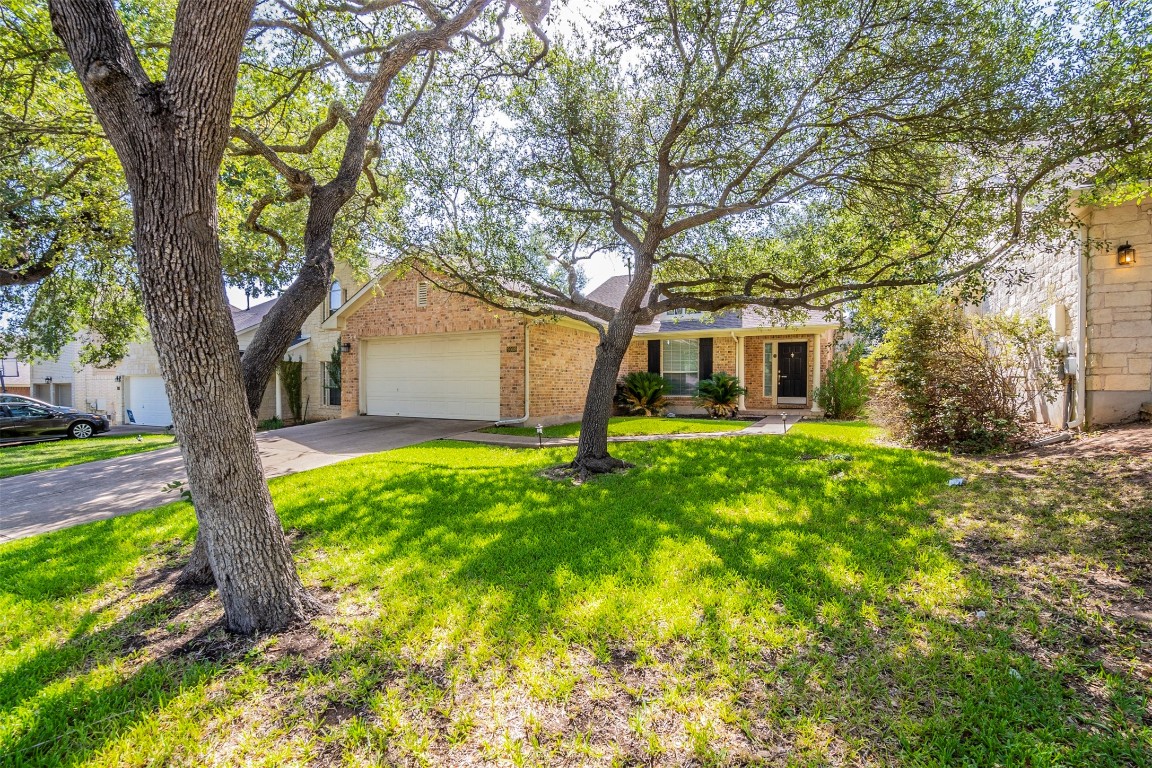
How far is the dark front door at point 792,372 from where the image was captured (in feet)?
49.1

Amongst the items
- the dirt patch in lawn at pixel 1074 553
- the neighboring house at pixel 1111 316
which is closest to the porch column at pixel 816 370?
the neighboring house at pixel 1111 316

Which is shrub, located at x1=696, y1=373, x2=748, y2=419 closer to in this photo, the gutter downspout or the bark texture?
the gutter downspout

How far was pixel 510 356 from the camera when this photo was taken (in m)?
11.7

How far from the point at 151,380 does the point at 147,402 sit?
1.03 metres

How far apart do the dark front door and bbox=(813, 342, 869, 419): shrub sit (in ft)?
4.70

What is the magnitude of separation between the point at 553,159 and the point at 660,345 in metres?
9.52

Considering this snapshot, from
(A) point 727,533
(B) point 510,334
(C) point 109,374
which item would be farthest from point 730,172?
(C) point 109,374

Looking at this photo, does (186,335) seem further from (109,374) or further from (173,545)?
(109,374)

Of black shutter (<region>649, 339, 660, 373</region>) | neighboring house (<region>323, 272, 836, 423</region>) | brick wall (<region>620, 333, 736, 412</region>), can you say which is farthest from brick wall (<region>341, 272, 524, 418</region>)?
black shutter (<region>649, 339, 660, 373</region>)

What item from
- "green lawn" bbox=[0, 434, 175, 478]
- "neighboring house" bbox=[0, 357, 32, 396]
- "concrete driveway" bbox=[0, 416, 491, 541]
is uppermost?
"neighboring house" bbox=[0, 357, 32, 396]

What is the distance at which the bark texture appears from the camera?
2.49m

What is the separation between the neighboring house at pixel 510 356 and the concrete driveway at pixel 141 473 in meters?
1.22

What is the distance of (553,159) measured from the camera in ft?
23.6

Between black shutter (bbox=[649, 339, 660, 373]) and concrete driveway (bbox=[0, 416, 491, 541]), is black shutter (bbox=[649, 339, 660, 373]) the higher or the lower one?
the higher one
